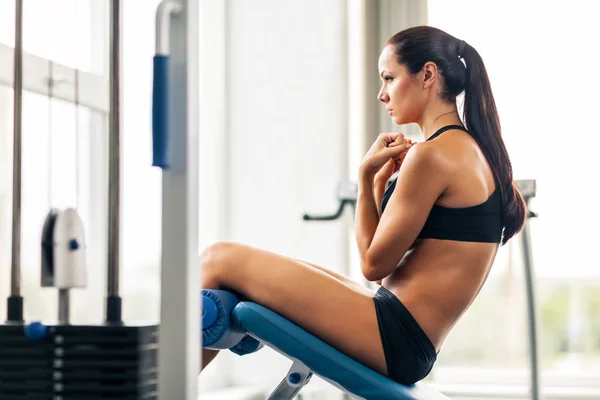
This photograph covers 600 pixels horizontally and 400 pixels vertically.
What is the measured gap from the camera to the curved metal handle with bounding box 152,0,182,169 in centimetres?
106

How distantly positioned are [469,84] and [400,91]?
17 centimetres

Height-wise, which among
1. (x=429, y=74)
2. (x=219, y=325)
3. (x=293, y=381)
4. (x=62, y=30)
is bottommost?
(x=293, y=381)

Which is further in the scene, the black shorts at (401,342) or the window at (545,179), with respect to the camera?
the window at (545,179)

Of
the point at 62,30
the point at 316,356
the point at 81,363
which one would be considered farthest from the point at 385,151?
the point at 62,30

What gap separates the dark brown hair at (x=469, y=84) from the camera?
1948 mm

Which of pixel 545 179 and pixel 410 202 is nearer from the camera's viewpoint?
pixel 410 202

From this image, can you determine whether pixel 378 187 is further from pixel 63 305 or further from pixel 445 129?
pixel 63 305

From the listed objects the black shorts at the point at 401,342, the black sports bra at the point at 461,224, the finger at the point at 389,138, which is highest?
the finger at the point at 389,138

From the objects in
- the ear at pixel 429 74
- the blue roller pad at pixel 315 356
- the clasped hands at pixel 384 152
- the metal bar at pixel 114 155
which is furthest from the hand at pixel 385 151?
the metal bar at pixel 114 155

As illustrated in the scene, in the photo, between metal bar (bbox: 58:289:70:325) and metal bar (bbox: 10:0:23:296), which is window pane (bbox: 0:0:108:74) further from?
metal bar (bbox: 58:289:70:325)

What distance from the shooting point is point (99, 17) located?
264 cm

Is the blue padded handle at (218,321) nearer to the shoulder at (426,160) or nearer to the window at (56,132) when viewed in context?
the shoulder at (426,160)

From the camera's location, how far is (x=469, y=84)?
199 cm

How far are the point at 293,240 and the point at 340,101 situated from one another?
25.2 inches
